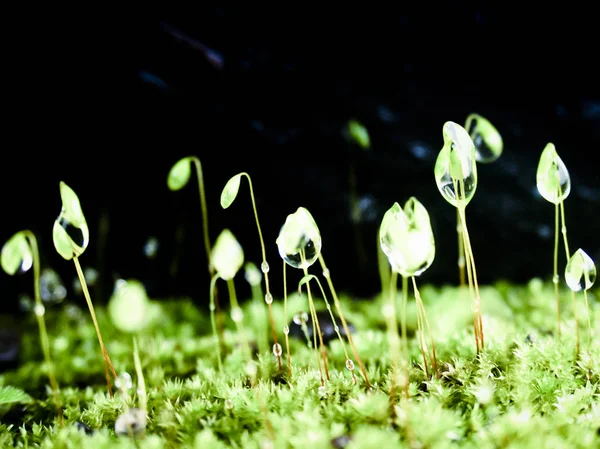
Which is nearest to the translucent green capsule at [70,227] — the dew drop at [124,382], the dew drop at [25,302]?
the dew drop at [124,382]

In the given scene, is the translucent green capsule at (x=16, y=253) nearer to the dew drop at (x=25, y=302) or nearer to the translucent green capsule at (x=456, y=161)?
the translucent green capsule at (x=456, y=161)

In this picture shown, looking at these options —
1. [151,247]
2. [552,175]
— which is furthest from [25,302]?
[552,175]

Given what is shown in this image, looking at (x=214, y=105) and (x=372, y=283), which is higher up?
(x=214, y=105)

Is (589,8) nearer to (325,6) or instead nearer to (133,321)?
(325,6)

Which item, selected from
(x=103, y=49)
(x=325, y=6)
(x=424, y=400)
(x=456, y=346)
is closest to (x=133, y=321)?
(x=424, y=400)

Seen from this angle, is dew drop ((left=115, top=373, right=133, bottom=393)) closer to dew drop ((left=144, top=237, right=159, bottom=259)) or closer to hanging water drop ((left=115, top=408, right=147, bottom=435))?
hanging water drop ((left=115, top=408, right=147, bottom=435))

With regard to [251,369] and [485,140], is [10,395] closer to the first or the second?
[251,369]
